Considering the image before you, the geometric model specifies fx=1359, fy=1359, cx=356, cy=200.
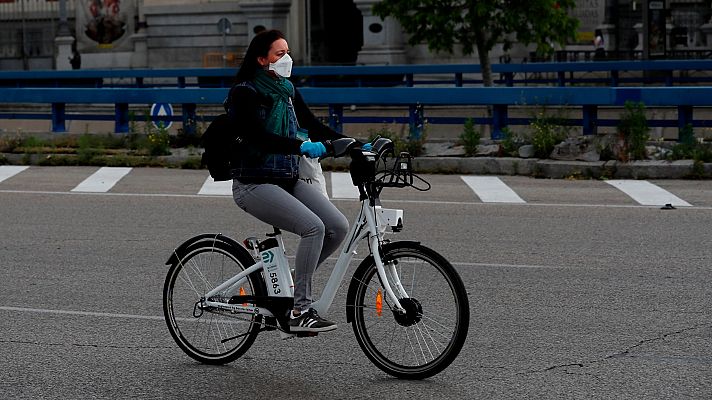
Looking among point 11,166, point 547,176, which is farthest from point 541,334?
point 11,166

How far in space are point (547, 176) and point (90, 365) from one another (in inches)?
454

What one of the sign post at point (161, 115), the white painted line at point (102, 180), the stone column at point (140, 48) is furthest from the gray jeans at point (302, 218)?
the stone column at point (140, 48)

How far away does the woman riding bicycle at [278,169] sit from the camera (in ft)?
23.8

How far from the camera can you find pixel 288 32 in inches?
1714

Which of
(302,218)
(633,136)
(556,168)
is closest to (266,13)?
(556,168)

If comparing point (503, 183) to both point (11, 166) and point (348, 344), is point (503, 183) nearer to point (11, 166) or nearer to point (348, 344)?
point (11, 166)

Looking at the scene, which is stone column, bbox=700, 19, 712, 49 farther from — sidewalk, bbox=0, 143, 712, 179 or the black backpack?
the black backpack

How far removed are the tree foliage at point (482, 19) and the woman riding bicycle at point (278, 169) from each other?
64.2 ft

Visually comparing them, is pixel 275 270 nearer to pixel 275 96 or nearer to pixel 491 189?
pixel 275 96

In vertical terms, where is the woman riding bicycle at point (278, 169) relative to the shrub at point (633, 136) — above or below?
above

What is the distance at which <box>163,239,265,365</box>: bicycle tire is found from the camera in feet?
24.9

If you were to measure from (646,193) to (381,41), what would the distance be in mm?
24529

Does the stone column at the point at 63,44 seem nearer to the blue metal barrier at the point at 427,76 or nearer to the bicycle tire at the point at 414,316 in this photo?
the blue metal barrier at the point at 427,76

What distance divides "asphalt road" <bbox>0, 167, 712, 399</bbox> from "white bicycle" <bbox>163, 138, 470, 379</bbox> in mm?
168
